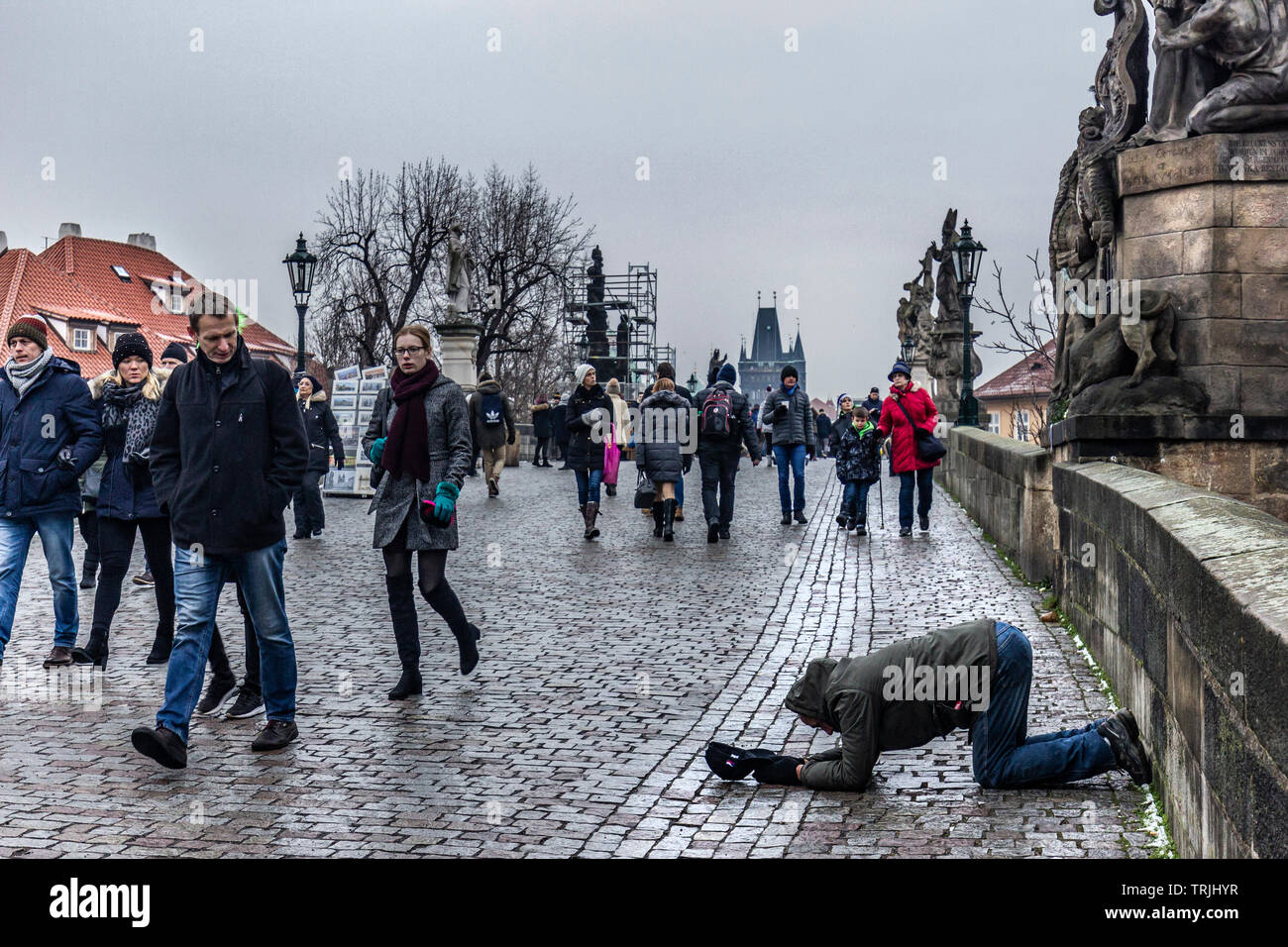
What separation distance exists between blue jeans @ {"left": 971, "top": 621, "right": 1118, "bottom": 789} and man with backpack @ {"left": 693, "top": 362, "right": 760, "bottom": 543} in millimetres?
10225

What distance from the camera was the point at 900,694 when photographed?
5.84 m

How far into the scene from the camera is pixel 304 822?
5426 millimetres

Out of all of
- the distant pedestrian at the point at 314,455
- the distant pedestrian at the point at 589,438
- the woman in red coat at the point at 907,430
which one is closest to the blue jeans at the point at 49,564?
the distant pedestrian at the point at 314,455

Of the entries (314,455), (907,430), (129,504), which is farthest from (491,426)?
(129,504)

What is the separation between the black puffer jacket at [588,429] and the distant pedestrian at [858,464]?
109 inches

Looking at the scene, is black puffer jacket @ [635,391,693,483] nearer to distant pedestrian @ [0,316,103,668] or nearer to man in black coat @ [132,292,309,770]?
distant pedestrian @ [0,316,103,668]

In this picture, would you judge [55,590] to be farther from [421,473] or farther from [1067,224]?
[1067,224]

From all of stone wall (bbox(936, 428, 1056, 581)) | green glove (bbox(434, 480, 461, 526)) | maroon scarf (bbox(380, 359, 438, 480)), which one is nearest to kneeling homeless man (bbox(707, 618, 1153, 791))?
green glove (bbox(434, 480, 461, 526))

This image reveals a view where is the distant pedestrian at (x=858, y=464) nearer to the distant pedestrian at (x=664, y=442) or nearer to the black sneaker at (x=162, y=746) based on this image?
the distant pedestrian at (x=664, y=442)

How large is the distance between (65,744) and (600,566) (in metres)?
7.48

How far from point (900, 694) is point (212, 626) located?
3.05m

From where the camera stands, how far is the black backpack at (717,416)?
1641 centimetres

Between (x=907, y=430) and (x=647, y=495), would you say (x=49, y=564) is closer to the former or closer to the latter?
(x=647, y=495)

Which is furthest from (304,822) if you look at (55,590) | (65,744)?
(55,590)
